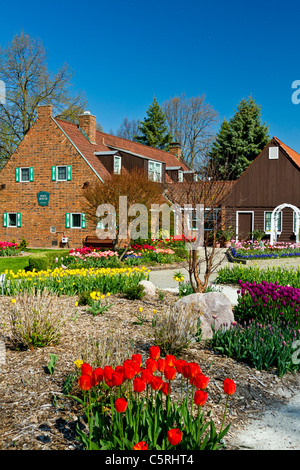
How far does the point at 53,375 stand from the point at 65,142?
68.7 ft

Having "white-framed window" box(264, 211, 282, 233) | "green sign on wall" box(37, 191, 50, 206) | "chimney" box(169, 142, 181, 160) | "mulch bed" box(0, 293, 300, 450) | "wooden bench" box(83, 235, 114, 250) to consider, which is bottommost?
"mulch bed" box(0, 293, 300, 450)

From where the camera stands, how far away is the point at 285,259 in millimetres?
16906

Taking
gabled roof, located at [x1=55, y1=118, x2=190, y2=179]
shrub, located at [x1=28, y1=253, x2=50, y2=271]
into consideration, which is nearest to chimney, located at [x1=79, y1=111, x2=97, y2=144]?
gabled roof, located at [x1=55, y1=118, x2=190, y2=179]

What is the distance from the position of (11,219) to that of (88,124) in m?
7.94

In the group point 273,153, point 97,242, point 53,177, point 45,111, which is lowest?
point 97,242

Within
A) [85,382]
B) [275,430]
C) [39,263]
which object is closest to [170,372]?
[85,382]

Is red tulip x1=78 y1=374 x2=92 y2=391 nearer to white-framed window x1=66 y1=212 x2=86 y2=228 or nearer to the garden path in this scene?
the garden path

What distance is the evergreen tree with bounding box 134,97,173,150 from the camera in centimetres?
4159

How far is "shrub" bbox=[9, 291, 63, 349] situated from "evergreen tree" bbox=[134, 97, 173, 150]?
38.1 m

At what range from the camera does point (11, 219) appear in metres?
25.5

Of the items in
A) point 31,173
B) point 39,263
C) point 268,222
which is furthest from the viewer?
point 268,222

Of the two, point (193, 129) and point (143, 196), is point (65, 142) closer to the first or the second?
point (143, 196)

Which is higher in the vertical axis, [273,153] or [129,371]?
[273,153]

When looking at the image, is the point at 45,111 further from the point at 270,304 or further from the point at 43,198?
the point at 270,304
